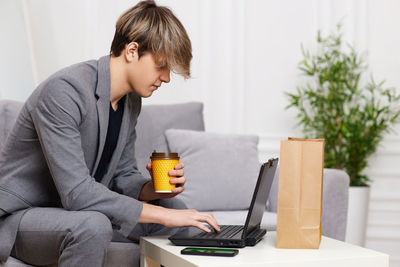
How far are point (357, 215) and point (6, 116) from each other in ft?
6.46

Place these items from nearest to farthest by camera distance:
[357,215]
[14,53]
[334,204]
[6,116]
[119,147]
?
[119,147]
[6,116]
[334,204]
[14,53]
[357,215]

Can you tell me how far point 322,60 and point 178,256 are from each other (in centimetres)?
219

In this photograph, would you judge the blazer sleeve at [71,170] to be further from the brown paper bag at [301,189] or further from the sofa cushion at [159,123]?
the sofa cushion at [159,123]

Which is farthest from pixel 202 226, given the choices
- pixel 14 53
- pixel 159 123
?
pixel 14 53

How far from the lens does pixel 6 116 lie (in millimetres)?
2072

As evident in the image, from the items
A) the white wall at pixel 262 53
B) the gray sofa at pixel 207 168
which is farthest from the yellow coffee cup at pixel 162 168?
the white wall at pixel 262 53

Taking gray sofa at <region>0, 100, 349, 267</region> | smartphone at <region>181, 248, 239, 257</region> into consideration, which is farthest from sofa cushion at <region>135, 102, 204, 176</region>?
smartphone at <region>181, 248, 239, 257</region>

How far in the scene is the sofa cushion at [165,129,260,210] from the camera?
2.44 m

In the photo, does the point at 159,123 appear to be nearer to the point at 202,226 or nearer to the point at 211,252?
the point at 202,226

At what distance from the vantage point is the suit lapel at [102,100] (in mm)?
1604

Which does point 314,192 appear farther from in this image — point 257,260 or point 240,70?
point 240,70

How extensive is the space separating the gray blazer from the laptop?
17 cm

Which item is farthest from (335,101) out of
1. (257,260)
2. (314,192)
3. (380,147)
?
(257,260)

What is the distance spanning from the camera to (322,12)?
3418 millimetres
